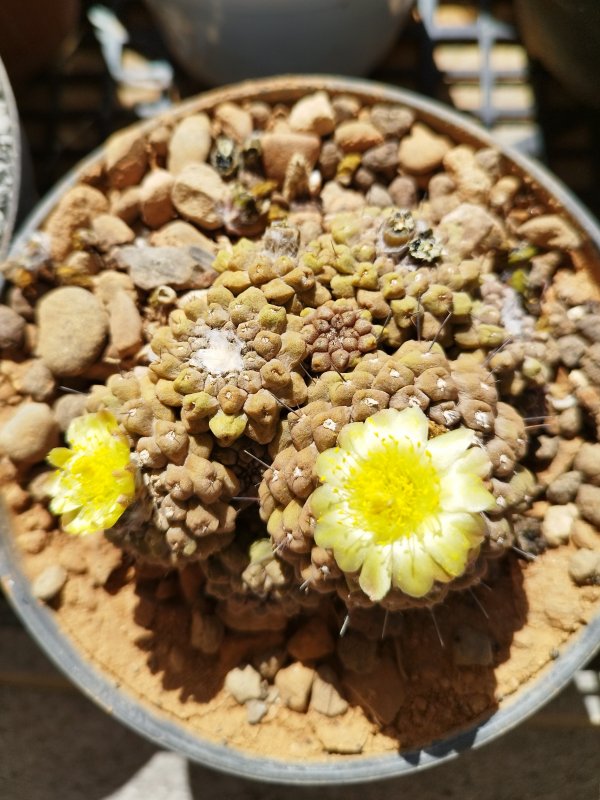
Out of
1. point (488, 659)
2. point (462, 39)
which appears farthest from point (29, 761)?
point (462, 39)

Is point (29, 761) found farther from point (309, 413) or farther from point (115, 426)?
point (309, 413)

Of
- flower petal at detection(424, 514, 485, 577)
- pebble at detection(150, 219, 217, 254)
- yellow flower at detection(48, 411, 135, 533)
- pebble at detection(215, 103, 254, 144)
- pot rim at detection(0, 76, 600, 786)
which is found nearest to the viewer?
flower petal at detection(424, 514, 485, 577)

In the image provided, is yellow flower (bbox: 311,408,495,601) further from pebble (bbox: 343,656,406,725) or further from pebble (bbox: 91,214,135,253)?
pebble (bbox: 91,214,135,253)

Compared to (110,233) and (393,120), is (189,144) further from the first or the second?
(393,120)

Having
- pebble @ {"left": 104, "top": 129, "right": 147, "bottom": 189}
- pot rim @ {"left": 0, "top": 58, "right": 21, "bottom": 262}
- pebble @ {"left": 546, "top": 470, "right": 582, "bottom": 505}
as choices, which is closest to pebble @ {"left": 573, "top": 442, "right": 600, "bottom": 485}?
pebble @ {"left": 546, "top": 470, "right": 582, "bottom": 505}

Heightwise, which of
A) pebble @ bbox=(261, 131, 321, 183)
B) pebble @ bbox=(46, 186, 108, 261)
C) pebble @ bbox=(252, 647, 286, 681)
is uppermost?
pebble @ bbox=(261, 131, 321, 183)

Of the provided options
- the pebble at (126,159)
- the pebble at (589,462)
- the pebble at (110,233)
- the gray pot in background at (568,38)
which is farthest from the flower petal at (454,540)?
the gray pot in background at (568,38)
